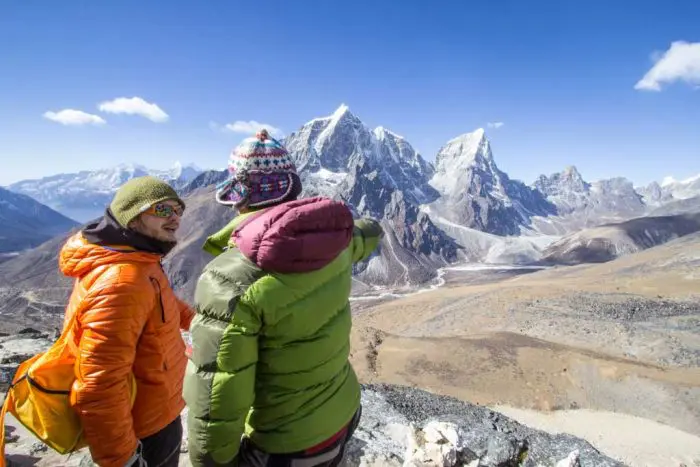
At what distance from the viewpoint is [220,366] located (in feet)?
8.64

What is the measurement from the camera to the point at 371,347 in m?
37.4

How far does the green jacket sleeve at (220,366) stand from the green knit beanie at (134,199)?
126 centimetres

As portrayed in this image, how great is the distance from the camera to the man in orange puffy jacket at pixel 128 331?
122 inches

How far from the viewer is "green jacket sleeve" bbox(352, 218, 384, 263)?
12.3 feet

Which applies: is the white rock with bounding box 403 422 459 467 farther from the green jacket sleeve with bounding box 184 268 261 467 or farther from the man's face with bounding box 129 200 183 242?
the man's face with bounding box 129 200 183 242

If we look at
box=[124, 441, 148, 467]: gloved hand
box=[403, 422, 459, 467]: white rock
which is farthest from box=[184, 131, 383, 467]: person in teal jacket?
box=[403, 422, 459, 467]: white rock

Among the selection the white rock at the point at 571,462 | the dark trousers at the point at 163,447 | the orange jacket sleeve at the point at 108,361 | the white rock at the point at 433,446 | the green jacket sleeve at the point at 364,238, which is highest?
the green jacket sleeve at the point at 364,238

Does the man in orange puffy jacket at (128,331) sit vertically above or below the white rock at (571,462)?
above

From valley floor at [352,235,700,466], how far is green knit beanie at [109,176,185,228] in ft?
76.1

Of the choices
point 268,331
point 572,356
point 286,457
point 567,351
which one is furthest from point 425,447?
point 567,351

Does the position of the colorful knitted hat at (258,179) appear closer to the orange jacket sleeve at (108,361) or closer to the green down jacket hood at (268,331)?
the green down jacket hood at (268,331)

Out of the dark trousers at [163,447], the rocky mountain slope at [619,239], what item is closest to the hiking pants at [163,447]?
the dark trousers at [163,447]

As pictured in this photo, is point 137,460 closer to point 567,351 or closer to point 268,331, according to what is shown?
point 268,331

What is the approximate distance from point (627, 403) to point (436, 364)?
12.0 meters
